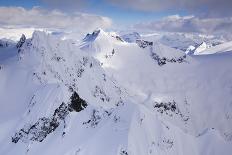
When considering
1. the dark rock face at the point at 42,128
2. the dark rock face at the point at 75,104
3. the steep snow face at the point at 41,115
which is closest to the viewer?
the steep snow face at the point at 41,115

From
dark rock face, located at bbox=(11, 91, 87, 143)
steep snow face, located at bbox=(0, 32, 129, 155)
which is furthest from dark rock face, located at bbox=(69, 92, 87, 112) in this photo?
dark rock face, located at bbox=(11, 91, 87, 143)

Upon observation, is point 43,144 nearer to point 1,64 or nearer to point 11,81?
point 11,81

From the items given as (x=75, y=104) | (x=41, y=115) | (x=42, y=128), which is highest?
(x=75, y=104)

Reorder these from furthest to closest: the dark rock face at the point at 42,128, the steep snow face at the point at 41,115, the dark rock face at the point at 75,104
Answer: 1. the dark rock face at the point at 75,104
2. the dark rock face at the point at 42,128
3. the steep snow face at the point at 41,115

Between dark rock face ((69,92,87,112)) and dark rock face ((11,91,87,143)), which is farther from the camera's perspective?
dark rock face ((69,92,87,112))

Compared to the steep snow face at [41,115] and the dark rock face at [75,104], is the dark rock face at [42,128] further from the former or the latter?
the dark rock face at [75,104]

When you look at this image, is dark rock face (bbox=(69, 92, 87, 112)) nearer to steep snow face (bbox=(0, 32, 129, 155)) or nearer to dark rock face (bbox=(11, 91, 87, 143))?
steep snow face (bbox=(0, 32, 129, 155))

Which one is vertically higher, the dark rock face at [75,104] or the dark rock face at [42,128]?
the dark rock face at [75,104]

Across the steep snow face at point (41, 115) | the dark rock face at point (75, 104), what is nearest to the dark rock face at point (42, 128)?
the steep snow face at point (41, 115)

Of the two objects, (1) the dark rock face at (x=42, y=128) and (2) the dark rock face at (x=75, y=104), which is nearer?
(1) the dark rock face at (x=42, y=128)

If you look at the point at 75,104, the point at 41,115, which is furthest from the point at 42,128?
the point at 75,104

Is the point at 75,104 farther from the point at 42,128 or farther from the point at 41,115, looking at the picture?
the point at 42,128

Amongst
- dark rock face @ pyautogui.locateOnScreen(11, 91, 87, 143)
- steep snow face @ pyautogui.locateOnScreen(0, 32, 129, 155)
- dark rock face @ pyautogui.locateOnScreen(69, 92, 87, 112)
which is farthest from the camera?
dark rock face @ pyautogui.locateOnScreen(69, 92, 87, 112)
